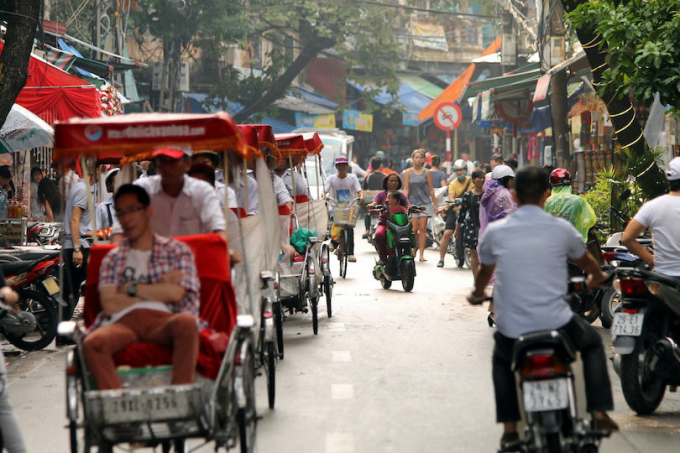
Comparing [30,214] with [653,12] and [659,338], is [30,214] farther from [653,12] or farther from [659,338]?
[659,338]

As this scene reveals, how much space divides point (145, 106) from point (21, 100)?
1217cm

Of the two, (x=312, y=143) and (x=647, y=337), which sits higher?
(x=312, y=143)

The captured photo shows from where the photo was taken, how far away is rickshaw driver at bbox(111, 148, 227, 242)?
5.79 m

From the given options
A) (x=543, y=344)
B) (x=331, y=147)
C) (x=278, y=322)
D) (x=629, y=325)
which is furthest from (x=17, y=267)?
(x=331, y=147)

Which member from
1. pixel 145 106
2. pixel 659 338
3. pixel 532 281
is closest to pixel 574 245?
pixel 532 281

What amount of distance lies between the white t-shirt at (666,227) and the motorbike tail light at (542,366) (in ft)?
7.30

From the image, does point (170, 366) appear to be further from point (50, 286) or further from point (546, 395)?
point (50, 286)

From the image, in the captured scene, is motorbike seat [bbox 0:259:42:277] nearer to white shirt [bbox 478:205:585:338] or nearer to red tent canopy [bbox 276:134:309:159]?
red tent canopy [bbox 276:134:309:159]


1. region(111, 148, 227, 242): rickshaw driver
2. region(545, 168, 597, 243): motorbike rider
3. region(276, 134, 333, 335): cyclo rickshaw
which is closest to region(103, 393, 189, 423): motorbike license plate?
region(111, 148, 227, 242): rickshaw driver

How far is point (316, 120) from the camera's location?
128 feet

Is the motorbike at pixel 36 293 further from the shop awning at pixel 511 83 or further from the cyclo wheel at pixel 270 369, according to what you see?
the shop awning at pixel 511 83

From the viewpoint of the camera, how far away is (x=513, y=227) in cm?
471

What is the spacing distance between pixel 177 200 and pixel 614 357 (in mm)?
2963

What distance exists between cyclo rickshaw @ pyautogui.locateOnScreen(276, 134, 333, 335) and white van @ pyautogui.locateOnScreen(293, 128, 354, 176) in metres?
15.7
